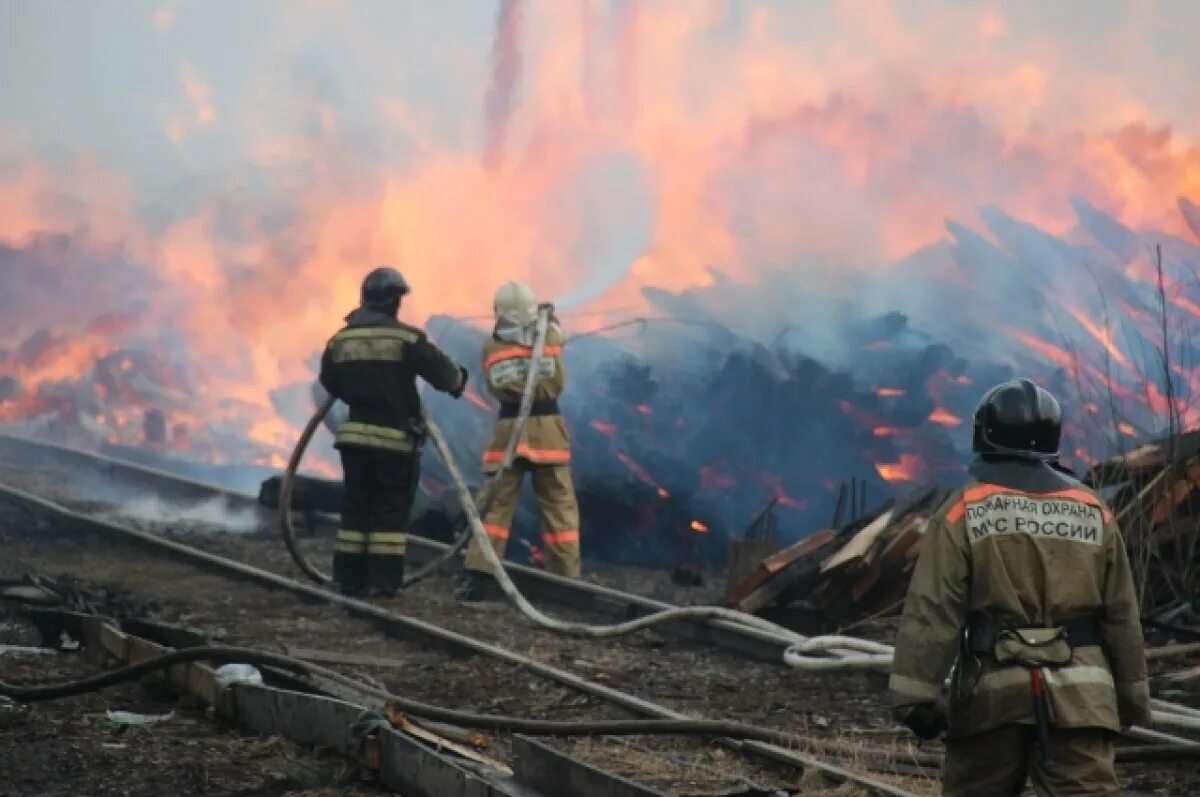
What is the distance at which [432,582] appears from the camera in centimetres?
1221

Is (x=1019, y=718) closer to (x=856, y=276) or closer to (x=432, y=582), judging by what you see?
(x=432, y=582)

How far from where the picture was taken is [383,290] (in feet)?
36.1

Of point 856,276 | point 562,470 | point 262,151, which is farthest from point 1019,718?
point 262,151

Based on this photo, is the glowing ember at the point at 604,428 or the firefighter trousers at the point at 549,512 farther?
the glowing ember at the point at 604,428

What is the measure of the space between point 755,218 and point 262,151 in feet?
22.6

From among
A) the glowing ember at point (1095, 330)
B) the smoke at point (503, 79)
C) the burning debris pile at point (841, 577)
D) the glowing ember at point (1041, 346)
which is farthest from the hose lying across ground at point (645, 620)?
the smoke at point (503, 79)

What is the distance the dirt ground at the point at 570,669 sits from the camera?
651cm

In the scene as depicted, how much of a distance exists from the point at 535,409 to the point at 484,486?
657 mm

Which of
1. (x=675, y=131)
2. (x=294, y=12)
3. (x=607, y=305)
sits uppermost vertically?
(x=294, y=12)

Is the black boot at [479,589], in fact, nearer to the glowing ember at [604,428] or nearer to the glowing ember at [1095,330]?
the glowing ember at [604,428]

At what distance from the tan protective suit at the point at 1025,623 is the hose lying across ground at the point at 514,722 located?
1818 mm

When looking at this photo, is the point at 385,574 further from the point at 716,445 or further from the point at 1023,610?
the point at 1023,610

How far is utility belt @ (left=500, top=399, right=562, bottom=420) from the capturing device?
11750mm

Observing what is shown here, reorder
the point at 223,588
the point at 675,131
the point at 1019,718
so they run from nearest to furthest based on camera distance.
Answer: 1. the point at 1019,718
2. the point at 223,588
3. the point at 675,131
